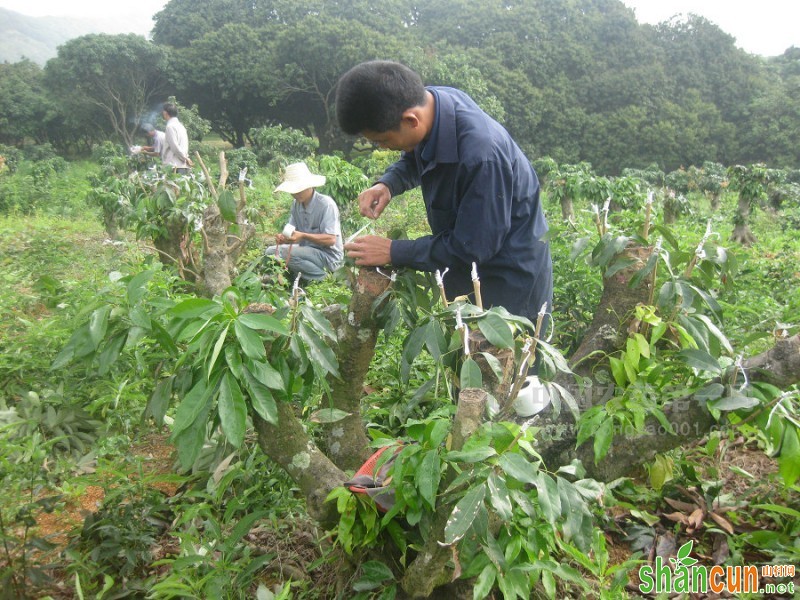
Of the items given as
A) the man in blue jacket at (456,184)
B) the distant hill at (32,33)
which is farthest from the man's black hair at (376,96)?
the distant hill at (32,33)

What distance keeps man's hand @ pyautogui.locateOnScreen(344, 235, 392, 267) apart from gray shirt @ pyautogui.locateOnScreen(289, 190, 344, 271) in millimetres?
2506

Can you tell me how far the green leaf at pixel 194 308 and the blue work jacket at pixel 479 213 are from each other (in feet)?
1.99

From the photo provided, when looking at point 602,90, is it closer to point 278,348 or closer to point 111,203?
point 111,203

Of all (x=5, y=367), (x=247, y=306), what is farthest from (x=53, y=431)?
(x=247, y=306)

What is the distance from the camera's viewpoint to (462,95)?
2016 mm

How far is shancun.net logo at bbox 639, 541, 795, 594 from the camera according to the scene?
5.92ft

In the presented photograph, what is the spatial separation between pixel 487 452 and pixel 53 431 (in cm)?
234

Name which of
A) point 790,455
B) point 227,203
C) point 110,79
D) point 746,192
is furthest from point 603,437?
point 110,79

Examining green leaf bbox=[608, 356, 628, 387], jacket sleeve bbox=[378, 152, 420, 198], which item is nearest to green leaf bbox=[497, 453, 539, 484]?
green leaf bbox=[608, 356, 628, 387]

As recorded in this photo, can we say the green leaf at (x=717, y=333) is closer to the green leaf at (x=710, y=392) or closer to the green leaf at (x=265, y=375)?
the green leaf at (x=710, y=392)

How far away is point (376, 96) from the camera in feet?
5.45

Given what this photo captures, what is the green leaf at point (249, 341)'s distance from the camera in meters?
1.34

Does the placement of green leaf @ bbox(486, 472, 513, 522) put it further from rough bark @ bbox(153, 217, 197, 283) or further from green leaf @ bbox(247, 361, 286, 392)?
rough bark @ bbox(153, 217, 197, 283)

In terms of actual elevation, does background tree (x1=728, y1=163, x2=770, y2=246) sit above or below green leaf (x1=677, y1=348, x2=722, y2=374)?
below
